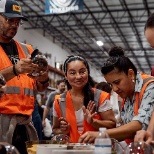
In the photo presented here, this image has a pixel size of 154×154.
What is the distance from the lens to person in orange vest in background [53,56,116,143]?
8.54 feet

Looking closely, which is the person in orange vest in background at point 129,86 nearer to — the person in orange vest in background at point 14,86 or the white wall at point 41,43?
the person in orange vest in background at point 14,86

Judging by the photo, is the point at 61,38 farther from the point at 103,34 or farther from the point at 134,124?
the point at 134,124

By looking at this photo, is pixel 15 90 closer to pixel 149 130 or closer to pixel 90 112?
pixel 90 112

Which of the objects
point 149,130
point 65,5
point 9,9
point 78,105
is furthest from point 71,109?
point 65,5

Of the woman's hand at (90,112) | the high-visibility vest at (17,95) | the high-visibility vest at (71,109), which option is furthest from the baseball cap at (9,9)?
the woman's hand at (90,112)

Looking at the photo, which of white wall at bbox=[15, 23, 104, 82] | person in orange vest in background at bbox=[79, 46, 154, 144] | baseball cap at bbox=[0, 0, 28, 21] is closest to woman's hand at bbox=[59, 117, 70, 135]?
person in orange vest in background at bbox=[79, 46, 154, 144]

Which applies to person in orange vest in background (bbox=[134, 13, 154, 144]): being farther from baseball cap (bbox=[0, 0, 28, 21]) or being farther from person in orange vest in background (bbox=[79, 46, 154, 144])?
baseball cap (bbox=[0, 0, 28, 21])

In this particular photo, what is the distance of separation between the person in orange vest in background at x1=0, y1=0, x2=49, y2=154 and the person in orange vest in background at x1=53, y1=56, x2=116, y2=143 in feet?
0.72

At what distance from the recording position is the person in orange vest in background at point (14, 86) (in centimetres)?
238

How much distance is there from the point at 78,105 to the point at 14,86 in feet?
1.75

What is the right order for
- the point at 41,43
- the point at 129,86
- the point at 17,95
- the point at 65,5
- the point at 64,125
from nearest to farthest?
the point at 129,86 → the point at 17,95 → the point at 64,125 → the point at 65,5 → the point at 41,43

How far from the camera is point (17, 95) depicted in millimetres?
2453

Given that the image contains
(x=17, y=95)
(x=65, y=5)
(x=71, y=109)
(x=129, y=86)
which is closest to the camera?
(x=129, y=86)

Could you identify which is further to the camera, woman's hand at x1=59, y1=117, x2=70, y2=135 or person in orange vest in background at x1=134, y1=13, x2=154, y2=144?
woman's hand at x1=59, y1=117, x2=70, y2=135
